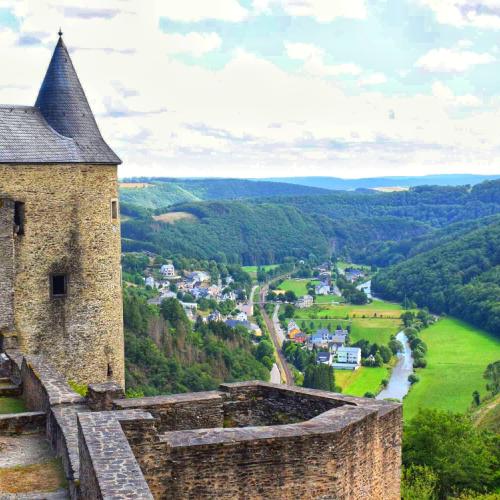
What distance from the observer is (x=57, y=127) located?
24109mm

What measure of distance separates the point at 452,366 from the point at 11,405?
374 ft

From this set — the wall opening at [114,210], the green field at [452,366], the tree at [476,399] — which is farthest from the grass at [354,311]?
the wall opening at [114,210]

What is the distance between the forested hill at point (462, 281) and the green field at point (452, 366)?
12.5 feet

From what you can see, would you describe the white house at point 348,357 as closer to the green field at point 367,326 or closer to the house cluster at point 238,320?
the green field at point 367,326

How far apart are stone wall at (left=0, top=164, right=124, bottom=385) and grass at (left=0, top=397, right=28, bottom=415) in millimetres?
3987

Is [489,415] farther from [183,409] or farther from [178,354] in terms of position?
[183,409]

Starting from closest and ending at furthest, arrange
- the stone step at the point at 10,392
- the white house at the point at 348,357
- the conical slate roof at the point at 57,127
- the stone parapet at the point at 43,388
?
the stone parapet at the point at 43,388, the stone step at the point at 10,392, the conical slate roof at the point at 57,127, the white house at the point at 348,357

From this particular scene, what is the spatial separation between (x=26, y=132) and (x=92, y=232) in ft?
10.7

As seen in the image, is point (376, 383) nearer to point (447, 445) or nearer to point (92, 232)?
point (447, 445)

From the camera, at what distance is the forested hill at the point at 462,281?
158000 millimetres

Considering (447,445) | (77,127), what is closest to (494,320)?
(447,445)

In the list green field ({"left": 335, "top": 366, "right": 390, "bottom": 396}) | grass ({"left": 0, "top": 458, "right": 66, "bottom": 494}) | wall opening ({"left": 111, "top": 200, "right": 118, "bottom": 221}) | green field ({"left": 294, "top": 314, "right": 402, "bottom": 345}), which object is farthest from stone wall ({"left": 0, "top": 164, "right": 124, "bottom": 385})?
green field ({"left": 294, "top": 314, "right": 402, "bottom": 345})

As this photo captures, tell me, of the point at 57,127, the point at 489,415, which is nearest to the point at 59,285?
the point at 57,127

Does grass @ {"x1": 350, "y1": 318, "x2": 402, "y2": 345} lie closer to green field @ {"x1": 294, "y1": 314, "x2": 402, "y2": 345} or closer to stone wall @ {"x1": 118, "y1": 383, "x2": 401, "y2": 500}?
green field @ {"x1": 294, "y1": 314, "x2": 402, "y2": 345}
